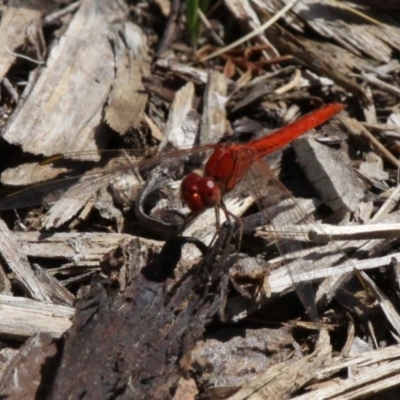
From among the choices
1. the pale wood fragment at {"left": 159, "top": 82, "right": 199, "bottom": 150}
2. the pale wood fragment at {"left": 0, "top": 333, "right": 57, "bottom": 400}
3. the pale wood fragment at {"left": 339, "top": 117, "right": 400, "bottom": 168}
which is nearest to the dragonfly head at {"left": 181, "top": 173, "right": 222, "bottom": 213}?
the pale wood fragment at {"left": 159, "top": 82, "right": 199, "bottom": 150}

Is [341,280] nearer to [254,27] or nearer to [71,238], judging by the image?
[71,238]

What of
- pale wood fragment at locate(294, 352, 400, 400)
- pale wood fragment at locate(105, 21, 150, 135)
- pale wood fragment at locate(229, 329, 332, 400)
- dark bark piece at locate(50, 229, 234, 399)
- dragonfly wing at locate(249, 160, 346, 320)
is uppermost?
pale wood fragment at locate(105, 21, 150, 135)

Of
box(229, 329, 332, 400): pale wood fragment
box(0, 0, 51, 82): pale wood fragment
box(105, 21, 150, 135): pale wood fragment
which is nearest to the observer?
box(229, 329, 332, 400): pale wood fragment

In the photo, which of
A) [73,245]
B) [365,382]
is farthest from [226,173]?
[365,382]

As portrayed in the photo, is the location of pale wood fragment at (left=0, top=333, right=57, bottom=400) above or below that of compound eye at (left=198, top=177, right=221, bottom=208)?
below

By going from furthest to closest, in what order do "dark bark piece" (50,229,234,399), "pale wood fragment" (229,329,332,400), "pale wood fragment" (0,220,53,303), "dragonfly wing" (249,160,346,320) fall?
"dragonfly wing" (249,160,346,320) → "pale wood fragment" (0,220,53,303) → "pale wood fragment" (229,329,332,400) → "dark bark piece" (50,229,234,399)

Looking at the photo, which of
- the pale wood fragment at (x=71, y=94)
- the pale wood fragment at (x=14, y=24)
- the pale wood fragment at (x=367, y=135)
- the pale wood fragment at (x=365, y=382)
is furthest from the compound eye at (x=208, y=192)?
the pale wood fragment at (x=14, y=24)

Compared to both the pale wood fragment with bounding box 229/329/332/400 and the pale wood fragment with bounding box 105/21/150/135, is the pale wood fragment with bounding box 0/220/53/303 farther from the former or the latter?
the pale wood fragment with bounding box 229/329/332/400
